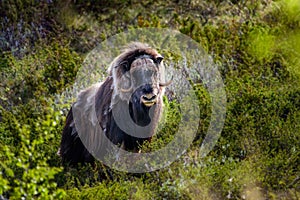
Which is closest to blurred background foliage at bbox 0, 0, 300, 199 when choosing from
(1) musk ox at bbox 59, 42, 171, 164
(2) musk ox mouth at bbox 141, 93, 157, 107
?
(1) musk ox at bbox 59, 42, 171, 164

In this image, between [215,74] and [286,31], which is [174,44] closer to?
[215,74]

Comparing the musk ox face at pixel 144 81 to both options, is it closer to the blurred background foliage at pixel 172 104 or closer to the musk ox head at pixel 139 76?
the musk ox head at pixel 139 76

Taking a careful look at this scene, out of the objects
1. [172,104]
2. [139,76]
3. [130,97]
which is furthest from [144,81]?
[172,104]

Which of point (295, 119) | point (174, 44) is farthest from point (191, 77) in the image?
point (295, 119)

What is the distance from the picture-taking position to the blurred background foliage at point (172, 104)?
4.96 m

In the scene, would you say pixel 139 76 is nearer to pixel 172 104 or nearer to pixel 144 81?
pixel 144 81

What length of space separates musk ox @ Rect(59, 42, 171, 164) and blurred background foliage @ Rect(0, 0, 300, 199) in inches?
12.5

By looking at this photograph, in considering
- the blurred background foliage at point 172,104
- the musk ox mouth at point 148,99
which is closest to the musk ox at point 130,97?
the musk ox mouth at point 148,99

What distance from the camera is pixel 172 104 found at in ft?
21.6

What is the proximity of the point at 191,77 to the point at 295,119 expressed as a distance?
64.1 inches

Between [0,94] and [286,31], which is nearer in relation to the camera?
[0,94]

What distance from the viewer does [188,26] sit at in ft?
27.9

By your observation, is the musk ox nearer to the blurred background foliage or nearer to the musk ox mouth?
the musk ox mouth

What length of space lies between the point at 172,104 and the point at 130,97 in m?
1.24
